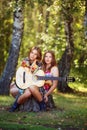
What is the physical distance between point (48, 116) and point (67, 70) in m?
8.69

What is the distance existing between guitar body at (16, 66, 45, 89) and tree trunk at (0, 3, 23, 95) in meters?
4.21

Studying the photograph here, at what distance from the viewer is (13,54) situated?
1739 centimetres

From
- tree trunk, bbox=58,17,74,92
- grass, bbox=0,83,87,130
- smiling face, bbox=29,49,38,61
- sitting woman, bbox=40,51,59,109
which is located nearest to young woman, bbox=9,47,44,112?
smiling face, bbox=29,49,38,61

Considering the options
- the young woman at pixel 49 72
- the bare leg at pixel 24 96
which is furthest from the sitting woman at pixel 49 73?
the bare leg at pixel 24 96

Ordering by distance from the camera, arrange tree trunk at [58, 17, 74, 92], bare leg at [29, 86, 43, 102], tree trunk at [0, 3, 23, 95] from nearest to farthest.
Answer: bare leg at [29, 86, 43, 102], tree trunk at [0, 3, 23, 95], tree trunk at [58, 17, 74, 92]

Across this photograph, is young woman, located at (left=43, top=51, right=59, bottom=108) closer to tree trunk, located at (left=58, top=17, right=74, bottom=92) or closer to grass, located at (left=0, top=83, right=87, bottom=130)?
grass, located at (left=0, top=83, right=87, bottom=130)

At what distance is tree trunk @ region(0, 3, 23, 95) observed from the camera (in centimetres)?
1708

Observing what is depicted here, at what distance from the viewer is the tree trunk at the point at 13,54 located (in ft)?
56.0

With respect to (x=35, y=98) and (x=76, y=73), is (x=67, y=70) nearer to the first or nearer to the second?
(x=76, y=73)

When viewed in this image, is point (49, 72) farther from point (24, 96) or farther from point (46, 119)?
point (46, 119)

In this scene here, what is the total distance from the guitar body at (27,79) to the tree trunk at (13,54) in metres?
4.21

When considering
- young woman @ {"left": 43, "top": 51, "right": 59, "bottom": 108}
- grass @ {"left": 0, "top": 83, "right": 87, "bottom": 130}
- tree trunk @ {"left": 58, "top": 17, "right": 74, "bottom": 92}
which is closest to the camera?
grass @ {"left": 0, "top": 83, "right": 87, "bottom": 130}

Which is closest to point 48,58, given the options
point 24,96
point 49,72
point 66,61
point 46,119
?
point 49,72

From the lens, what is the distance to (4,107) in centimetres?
1394
